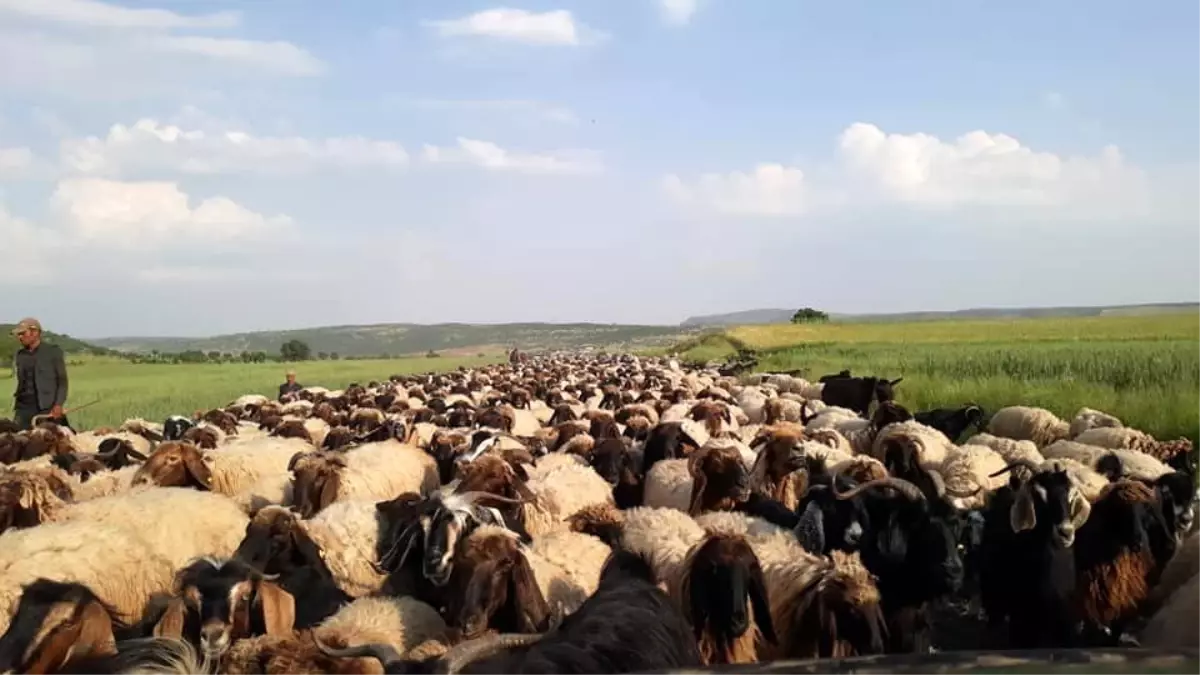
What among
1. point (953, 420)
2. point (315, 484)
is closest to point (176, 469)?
point (315, 484)

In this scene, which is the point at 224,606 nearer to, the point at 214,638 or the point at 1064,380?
the point at 214,638

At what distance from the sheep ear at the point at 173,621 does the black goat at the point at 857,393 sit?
17.0 metres

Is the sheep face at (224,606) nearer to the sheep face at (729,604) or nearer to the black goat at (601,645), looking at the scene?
the black goat at (601,645)

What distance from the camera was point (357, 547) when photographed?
6996 mm

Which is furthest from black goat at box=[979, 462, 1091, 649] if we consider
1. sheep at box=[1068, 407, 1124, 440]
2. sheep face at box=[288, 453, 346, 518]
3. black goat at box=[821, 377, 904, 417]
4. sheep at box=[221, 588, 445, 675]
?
black goat at box=[821, 377, 904, 417]

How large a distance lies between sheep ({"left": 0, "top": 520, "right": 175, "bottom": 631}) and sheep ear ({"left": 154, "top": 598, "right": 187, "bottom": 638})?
5.11 feet

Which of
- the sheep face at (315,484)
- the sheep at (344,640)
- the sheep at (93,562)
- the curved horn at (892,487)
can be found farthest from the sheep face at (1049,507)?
the sheep at (93,562)

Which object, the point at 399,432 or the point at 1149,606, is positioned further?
the point at 399,432

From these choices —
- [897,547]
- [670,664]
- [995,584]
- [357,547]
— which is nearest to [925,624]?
[897,547]

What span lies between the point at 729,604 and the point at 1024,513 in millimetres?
3052

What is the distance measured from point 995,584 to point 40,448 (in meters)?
11.1

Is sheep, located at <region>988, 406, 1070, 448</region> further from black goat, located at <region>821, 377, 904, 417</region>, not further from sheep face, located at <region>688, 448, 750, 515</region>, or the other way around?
sheep face, located at <region>688, 448, 750, 515</region>

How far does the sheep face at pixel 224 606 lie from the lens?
4629 mm

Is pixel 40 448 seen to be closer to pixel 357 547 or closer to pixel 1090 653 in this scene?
pixel 357 547
